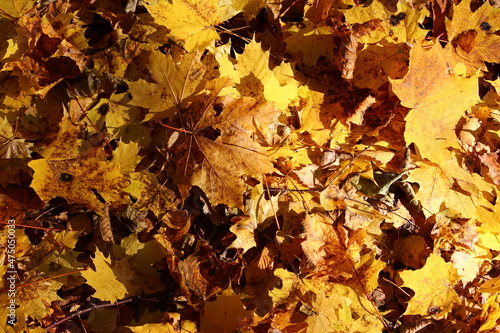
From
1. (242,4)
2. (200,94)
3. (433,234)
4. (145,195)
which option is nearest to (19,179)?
(145,195)

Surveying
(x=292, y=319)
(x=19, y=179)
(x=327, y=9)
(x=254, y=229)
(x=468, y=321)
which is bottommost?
(x=468, y=321)

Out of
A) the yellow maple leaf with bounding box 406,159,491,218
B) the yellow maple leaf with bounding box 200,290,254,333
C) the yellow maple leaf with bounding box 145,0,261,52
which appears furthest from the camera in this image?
the yellow maple leaf with bounding box 406,159,491,218

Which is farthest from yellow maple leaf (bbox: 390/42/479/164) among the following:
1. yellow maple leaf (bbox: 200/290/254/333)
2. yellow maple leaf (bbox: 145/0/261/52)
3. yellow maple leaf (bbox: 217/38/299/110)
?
yellow maple leaf (bbox: 200/290/254/333)

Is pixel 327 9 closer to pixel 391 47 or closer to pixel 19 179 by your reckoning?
pixel 391 47

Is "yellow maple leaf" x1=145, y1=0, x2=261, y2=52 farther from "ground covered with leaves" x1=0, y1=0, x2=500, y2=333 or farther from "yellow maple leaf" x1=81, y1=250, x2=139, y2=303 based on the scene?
"yellow maple leaf" x1=81, y1=250, x2=139, y2=303

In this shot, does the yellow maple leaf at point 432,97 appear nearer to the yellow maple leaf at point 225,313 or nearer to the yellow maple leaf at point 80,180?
the yellow maple leaf at point 225,313

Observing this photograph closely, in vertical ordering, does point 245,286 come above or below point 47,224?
below

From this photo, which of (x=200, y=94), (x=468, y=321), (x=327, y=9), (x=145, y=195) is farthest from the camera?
(x=468, y=321)

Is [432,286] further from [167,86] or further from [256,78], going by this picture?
[167,86]
